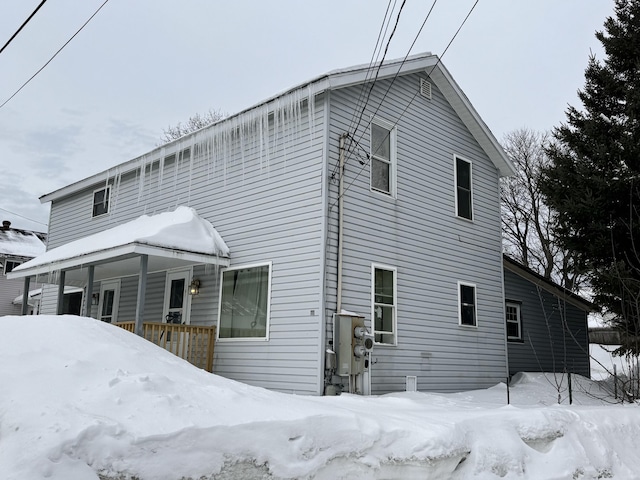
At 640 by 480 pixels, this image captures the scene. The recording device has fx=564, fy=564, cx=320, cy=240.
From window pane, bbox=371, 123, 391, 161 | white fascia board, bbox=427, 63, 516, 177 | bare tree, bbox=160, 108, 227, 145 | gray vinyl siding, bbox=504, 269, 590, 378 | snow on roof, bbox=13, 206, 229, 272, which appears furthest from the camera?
bare tree, bbox=160, 108, 227, 145

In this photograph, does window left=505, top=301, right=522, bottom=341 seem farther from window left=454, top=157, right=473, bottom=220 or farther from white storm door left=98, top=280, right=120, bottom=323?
white storm door left=98, top=280, right=120, bottom=323

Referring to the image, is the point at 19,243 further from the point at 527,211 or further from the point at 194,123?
the point at 527,211

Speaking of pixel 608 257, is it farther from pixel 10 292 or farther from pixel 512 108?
pixel 512 108

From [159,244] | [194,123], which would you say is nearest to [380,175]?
[159,244]

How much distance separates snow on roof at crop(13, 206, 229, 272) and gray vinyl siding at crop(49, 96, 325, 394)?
284mm

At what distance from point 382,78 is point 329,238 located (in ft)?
11.3

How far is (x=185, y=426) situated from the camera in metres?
3.33

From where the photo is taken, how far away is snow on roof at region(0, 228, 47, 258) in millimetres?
30484

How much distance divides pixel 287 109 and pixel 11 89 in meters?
5.45

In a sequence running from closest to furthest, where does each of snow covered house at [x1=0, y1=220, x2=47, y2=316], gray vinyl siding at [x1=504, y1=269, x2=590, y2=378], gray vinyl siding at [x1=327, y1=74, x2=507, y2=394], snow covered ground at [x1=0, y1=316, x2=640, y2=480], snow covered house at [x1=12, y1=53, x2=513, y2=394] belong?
1. snow covered ground at [x1=0, y1=316, x2=640, y2=480]
2. snow covered house at [x1=12, y1=53, x2=513, y2=394]
3. gray vinyl siding at [x1=327, y1=74, x2=507, y2=394]
4. gray vinyl siding at [x1=504, y1=269, x2=590, y2=378]
5. snow covered house at [x1=0, y1=220, x2=47, y2=316]

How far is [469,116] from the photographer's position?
40.8 feet

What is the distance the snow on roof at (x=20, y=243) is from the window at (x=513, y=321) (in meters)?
25.7

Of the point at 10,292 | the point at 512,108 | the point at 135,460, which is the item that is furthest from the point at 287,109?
the point at 512,108

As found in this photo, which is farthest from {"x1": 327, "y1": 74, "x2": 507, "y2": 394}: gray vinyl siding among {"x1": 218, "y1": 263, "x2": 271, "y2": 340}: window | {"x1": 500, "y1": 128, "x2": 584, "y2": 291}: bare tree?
{"x1": 500, "y1": 128, "x2": 584, "y2": 291}: bare tree
